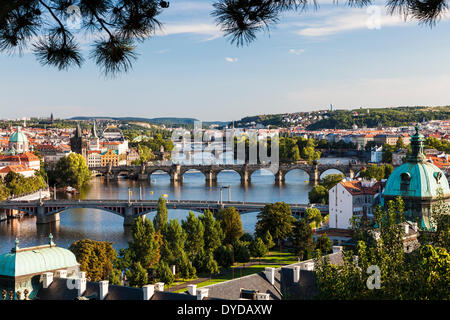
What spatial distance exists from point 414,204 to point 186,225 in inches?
336

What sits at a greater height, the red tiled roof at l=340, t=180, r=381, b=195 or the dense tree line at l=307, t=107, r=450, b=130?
the dense tree line at l=307, t=107, r=450, b=130

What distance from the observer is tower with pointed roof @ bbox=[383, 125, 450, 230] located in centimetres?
1811

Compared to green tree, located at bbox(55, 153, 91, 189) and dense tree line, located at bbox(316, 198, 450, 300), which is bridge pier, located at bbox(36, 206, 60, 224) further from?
dense tree line, located at bbox(316, 198, 450, 300)

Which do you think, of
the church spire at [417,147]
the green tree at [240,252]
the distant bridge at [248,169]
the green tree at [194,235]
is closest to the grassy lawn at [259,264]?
the green tree at [240,252]

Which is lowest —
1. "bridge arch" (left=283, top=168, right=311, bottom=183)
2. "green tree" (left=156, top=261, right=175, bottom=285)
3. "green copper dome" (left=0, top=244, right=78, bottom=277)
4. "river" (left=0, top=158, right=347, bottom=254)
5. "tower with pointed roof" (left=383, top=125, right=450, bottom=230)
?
"river" (left=0, top=158, right=347, bottom=254)

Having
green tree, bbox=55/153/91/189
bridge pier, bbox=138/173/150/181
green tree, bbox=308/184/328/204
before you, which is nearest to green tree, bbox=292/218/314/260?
green tree, bbox=308/184/328/204

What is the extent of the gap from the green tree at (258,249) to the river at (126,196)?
22.4 feet

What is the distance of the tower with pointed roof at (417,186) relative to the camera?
A: 59.4 ft

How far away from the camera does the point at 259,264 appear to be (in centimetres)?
2216

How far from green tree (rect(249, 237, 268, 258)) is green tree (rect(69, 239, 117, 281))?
5.01 m

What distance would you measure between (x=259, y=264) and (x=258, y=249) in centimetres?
67

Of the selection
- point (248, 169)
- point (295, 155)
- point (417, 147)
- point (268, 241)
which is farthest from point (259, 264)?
point (295, 155)

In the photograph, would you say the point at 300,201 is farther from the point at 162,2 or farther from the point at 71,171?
the point at 162,2

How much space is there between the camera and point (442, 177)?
61.1 feet
